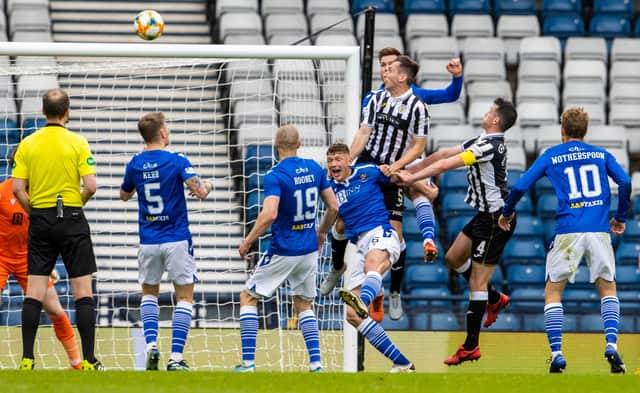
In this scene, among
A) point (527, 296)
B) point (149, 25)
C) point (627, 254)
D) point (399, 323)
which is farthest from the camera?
point (627, 254)

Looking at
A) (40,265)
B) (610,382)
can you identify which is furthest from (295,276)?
(610,382)

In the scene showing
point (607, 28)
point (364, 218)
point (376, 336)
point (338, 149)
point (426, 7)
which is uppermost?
point (426, 7)

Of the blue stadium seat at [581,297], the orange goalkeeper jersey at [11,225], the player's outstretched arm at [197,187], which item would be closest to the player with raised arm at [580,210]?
the player's outstretched arm at [197,187]

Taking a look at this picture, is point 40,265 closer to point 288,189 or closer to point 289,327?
point 288,189

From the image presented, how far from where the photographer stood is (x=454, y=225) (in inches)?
658

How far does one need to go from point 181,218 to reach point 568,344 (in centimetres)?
493

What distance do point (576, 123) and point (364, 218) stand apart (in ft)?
5.88

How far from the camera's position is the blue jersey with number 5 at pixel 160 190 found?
33.1ft

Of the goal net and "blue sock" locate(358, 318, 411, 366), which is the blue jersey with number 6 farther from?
the goal net

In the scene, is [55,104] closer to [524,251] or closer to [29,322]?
[29,322]

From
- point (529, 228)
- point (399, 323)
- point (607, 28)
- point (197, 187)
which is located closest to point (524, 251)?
point (529, 228)

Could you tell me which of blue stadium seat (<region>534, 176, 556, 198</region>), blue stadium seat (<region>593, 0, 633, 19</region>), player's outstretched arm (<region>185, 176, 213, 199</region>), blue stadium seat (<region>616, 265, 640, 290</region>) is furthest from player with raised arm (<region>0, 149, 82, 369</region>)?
blue stadium seat (<region>593, 0, 633, 19</region>)

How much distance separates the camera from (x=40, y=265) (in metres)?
9.67

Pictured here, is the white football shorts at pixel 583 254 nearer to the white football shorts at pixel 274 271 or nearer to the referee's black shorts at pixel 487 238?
the referee's black shorts at pixel 487 238
